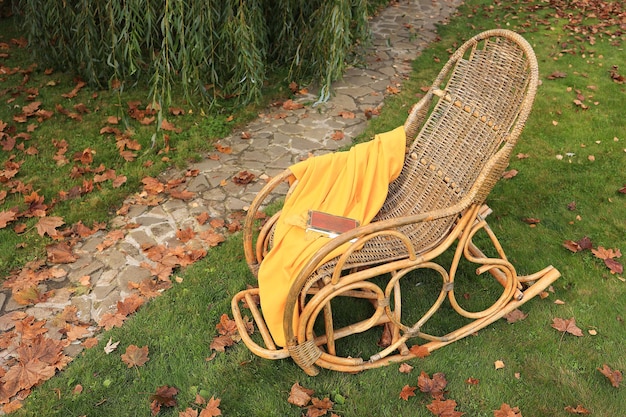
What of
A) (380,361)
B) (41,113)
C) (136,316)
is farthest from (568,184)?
(41,113)

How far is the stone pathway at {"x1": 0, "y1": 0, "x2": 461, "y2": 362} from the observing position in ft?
10.3

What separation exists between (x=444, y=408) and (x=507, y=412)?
0.29m

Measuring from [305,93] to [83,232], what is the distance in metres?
2.69

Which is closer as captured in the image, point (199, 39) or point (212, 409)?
point (212, 409)

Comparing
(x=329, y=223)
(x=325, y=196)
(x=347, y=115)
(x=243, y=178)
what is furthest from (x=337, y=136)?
(x=329, y=223)

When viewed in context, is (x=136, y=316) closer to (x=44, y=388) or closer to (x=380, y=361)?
(x=44, y=388)

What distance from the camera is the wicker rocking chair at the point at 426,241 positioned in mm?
2439

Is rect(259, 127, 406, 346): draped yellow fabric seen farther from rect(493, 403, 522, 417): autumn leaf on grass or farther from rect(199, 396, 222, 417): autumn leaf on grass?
rect(493, 403, 522, 417): autumn leaf on grass

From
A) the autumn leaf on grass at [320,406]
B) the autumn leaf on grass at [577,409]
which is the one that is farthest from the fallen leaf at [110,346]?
the autumn leaf on grass at [577,409]

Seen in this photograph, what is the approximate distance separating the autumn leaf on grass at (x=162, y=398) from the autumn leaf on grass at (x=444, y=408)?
3.96 feet

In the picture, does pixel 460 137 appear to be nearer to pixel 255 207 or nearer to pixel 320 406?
pixel 255 207

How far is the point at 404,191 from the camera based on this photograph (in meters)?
3.11

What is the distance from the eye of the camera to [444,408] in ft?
8.05

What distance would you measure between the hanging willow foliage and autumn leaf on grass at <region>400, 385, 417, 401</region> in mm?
2740
